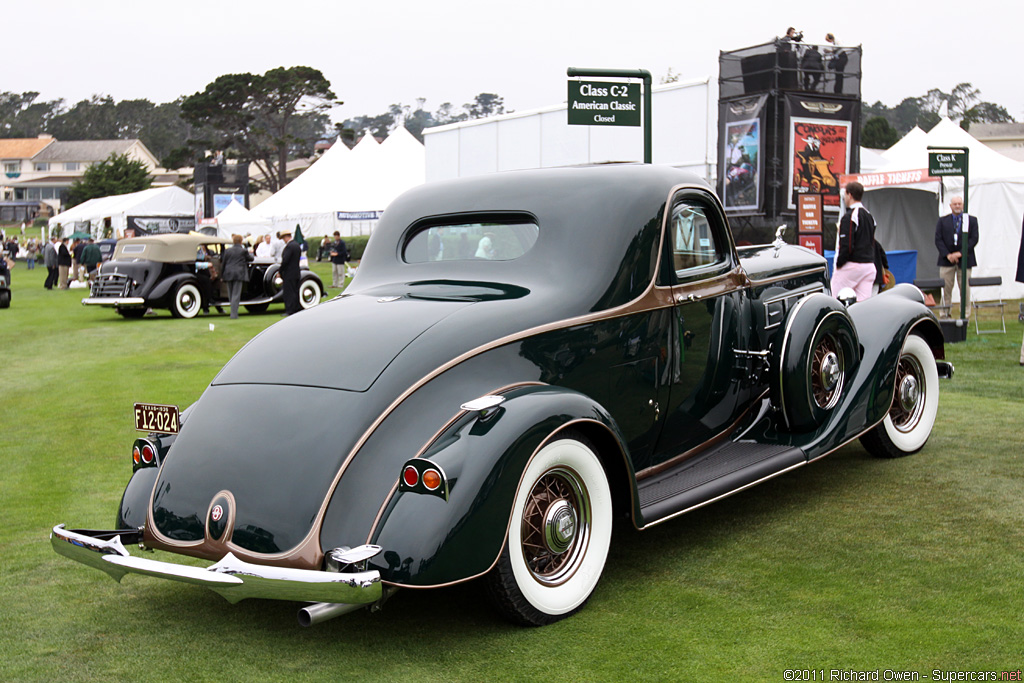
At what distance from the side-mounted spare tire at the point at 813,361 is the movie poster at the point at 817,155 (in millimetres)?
11313

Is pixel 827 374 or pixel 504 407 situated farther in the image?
pixel 827 374

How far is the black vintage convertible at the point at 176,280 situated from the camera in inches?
768

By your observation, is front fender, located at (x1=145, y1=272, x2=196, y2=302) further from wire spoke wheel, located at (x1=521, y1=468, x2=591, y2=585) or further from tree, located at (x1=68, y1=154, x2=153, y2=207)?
tree, located at (x1=68, y1=154, x2=153, y2=207)

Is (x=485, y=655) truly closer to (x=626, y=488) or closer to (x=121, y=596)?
(x=626, y=488)

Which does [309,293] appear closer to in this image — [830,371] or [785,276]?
[785,276]

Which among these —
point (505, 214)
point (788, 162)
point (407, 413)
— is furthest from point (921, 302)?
point (788, 162)

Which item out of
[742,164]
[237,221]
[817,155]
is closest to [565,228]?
[742,164]

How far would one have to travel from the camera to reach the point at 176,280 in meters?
19.7

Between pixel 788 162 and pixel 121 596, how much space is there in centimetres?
1457

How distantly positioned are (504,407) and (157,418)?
5.43 feet

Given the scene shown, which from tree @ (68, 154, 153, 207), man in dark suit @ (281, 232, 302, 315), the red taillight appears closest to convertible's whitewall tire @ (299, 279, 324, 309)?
man in dark suit @ (281, 232, 302, 315)

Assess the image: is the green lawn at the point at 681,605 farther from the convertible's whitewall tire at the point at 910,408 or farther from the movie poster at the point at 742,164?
the movie poster at the point at 742,164

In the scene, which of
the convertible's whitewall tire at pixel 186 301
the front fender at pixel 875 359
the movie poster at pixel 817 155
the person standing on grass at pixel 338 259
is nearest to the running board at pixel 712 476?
the front fender at pixel 875 359

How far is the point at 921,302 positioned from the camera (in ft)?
21.7
